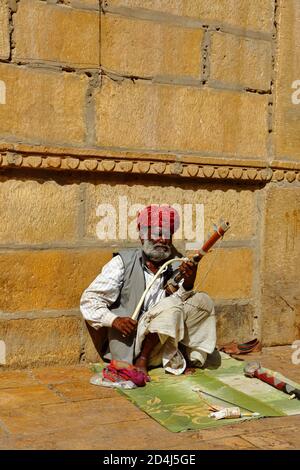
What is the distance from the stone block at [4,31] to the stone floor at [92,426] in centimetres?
213

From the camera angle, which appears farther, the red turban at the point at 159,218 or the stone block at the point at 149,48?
the stone block at the point at 149,48

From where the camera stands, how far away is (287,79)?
197 inches

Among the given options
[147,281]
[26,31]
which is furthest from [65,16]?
[147,281]

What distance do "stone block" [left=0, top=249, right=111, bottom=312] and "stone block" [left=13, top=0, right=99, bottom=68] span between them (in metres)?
1.31

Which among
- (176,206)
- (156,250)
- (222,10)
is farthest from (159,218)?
(222,10)

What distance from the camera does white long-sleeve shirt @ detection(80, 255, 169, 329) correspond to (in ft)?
14.1

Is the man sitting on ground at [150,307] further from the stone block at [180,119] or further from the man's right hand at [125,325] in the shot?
the stone block at [180,119]

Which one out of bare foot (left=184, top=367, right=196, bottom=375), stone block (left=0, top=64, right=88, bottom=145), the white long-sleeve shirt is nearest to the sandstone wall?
stone block (left=0, top=64, right=88, bottom=145)

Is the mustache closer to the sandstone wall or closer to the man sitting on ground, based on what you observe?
the man sitting on ground

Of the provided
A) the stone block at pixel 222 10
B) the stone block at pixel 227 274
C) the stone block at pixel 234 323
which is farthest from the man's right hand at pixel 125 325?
the stone block at pixel 222 10

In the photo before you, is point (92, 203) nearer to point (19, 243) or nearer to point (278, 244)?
point (19, 243)

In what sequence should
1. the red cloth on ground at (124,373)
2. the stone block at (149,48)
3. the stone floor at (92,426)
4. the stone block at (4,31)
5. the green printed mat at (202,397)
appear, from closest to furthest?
1. the stone floor at (92,426)
2. the green printed mat at (202,397)
3. the red cloth on ground at (124,373)
4. the stone block at (4,31)
5. the stone block at (149,48)

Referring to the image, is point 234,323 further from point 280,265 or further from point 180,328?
point 180,328

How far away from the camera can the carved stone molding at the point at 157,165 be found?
425cm
